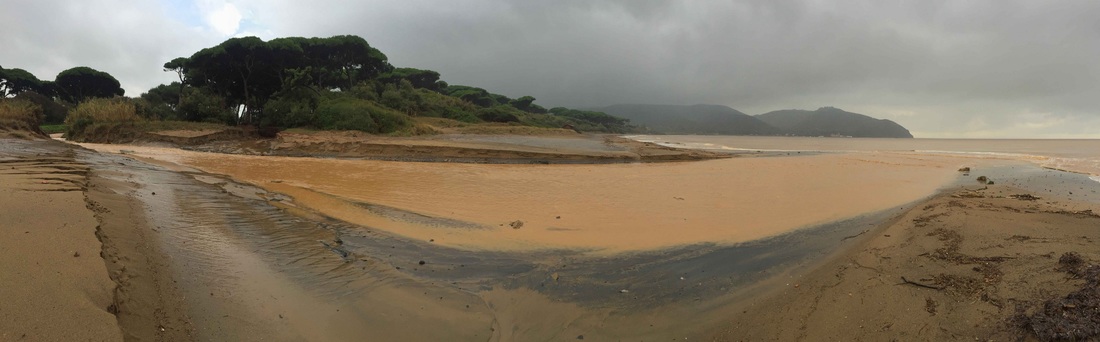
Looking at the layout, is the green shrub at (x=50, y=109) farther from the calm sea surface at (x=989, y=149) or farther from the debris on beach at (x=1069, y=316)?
the debris on beach at (x=1069, y=316)

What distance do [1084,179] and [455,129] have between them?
32.6 m

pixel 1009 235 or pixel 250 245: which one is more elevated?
pixel 1009 235

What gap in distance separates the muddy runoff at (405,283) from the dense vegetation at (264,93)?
21159mm

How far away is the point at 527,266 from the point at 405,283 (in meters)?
1.32

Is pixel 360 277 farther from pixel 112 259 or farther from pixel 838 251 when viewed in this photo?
pixel 838 251

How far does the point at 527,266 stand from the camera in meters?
5.02

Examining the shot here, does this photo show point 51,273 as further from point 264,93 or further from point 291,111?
point 264,93

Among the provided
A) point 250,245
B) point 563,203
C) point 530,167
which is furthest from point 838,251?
point 530,167

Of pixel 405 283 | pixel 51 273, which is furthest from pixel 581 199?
pixel 51 273

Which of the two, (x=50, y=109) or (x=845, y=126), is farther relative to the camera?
(x=845, y=126)

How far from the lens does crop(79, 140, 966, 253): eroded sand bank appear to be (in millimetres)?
6402

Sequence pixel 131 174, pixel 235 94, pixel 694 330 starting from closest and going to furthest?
pixel 694 330, pixel 131 174, pixel 235 94

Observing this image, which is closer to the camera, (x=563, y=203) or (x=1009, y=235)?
(x=1009, y=235)

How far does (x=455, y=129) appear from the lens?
3606 cm
